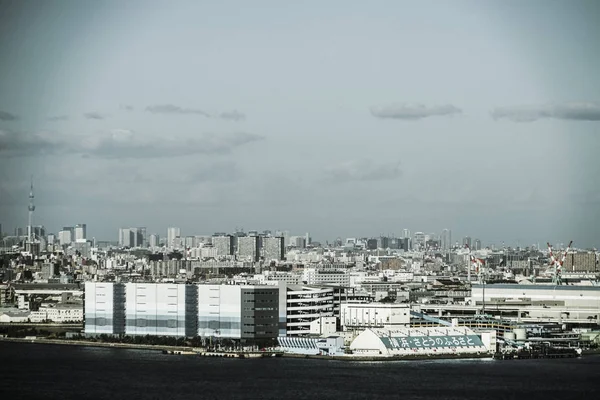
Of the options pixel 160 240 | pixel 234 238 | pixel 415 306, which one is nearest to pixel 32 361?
pixel 415 306

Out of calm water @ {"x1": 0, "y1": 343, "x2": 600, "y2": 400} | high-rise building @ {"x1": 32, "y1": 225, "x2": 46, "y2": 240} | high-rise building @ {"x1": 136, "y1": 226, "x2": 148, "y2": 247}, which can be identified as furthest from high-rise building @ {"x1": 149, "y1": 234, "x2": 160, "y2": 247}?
calm water @ {"x1": 0, "y1": 343, "x2": 600, "y2": 400}

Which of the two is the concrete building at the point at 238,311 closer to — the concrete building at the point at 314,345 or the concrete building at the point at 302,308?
the concrete building at the point at 302,308

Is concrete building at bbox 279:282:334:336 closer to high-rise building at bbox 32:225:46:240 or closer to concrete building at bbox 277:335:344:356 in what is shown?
concrete building at bbox 277:335:344:356

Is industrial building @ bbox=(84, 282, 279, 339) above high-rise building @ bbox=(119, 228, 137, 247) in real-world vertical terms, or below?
below

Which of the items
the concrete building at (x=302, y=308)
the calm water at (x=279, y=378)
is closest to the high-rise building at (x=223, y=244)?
the concrete building at (x=302, y=308)

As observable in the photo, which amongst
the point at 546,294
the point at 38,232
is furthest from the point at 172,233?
the point at 546,294

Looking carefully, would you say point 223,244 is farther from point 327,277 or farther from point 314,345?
point 314,345

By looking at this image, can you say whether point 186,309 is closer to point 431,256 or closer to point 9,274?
point 9,274
